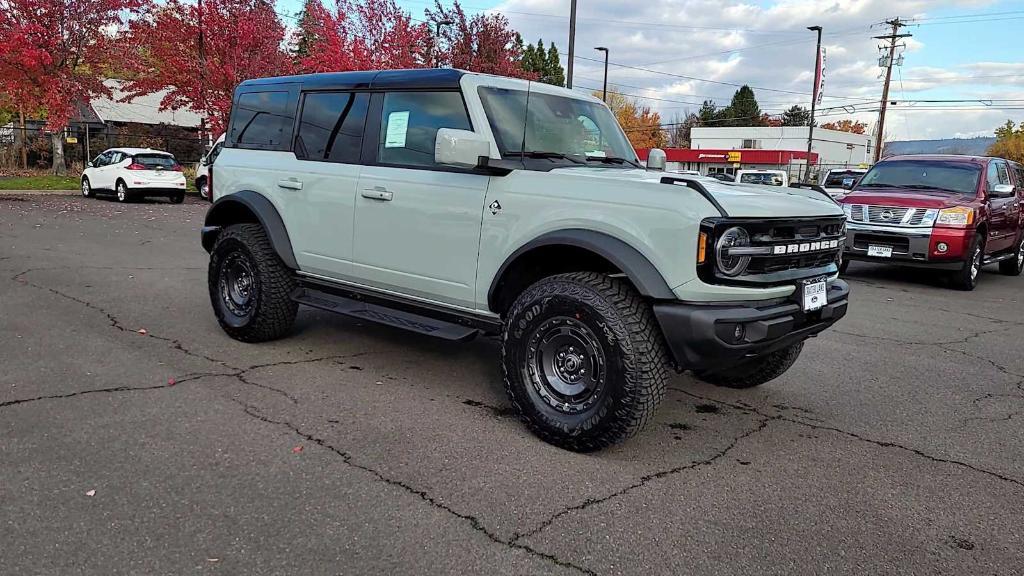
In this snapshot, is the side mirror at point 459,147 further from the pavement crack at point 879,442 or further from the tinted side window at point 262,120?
the pavement crack at point 879,442

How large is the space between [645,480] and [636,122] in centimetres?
7796

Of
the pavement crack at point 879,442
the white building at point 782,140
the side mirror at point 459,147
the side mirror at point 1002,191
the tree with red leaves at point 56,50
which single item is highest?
the white building at point 782,140

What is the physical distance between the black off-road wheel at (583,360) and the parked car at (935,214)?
7.72 metres

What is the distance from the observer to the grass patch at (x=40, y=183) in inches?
906

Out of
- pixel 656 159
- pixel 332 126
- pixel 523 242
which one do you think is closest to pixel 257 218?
pixel 332 126

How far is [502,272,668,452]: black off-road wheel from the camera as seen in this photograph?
11.8ft

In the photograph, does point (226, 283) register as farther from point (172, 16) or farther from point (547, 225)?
point (172, 16)

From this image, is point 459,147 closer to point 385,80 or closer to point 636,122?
point 385,80

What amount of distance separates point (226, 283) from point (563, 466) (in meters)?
3.53

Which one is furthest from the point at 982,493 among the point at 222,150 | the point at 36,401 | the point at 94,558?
the point at 222,150

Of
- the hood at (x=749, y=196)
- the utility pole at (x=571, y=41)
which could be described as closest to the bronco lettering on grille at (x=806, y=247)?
the hood at (x=749, y=196)

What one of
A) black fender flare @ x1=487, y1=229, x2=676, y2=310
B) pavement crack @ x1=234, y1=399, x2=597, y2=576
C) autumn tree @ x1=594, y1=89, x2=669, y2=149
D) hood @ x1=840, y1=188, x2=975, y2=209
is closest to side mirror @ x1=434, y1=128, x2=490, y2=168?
black fender flare @ x1=487, y1=229, x2=676, y2=310

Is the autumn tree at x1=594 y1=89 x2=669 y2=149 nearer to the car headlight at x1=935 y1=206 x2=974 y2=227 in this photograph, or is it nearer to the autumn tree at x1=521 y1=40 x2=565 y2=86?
the autumn tree at x1=521 y1=40 x2=565 y2=86

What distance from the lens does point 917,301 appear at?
361 inches
